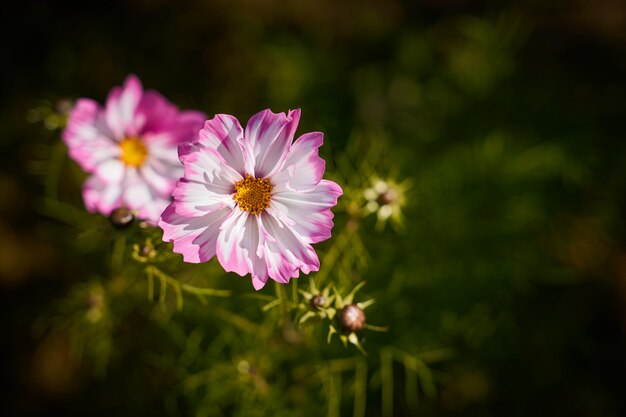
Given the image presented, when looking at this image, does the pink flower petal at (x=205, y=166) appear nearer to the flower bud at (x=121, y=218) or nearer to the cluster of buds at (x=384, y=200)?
the flower bud at (x=121, y=218)

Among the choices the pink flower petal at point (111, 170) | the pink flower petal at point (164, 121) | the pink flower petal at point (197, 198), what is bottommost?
the pink flower petal at point (197, 198)

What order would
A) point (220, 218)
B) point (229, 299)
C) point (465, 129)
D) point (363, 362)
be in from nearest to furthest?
point (220, 218), point (363, 362), point (229, 299), point (465, 129)

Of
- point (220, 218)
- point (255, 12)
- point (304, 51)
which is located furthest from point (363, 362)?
point (255, 12)

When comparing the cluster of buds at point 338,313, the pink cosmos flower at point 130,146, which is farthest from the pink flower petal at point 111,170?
the cluster of buds at point 338,313

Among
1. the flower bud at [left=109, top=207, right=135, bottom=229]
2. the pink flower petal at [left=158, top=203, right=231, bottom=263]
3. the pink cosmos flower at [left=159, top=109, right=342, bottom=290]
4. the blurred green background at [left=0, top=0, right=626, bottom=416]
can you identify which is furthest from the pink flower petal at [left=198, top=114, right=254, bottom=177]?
the blurred green background at [left=0, top=0, right=626, bottom=416]

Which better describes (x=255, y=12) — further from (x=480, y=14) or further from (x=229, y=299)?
(x=229, y=299)

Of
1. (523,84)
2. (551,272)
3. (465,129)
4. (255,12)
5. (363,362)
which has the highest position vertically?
(255,12)

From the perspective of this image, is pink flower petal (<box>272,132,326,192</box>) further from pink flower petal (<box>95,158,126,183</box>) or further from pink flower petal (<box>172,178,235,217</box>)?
pink flower petal (<box>95,158,126,183</box>)

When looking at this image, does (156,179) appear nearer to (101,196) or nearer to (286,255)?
(101,196)
